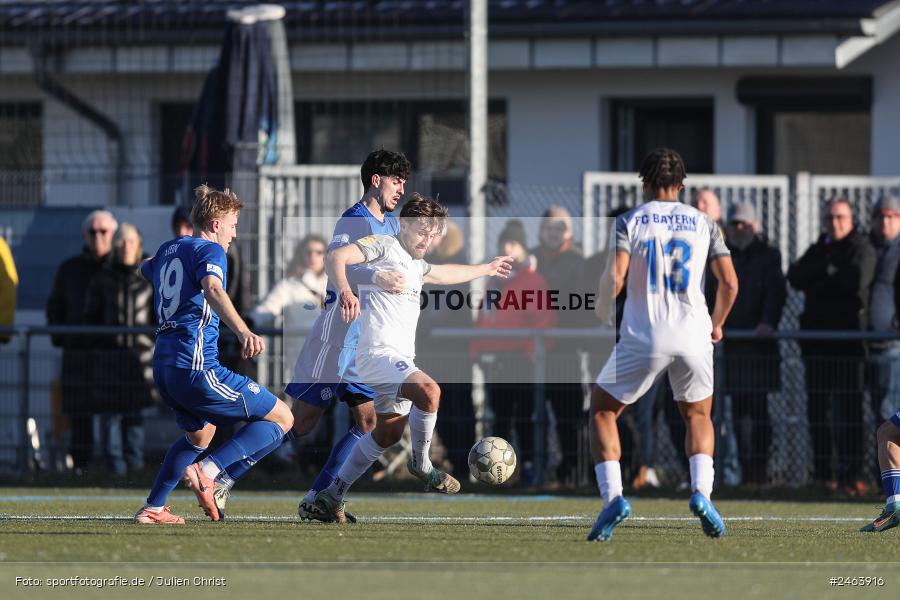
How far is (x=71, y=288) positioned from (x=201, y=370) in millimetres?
6172

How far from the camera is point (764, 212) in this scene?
55.2ft

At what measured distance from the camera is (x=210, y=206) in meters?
10.3

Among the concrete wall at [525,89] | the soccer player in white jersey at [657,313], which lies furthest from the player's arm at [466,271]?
the concrete wall at [525,89]

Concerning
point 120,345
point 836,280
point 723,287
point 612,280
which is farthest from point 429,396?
point 120,345

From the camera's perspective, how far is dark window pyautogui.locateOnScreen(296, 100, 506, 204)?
20344 millimetres

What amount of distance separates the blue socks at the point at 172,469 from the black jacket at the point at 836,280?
617cm

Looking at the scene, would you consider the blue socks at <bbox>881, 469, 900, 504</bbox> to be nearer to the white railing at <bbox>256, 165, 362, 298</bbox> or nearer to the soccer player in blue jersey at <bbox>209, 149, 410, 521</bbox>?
the soccer player in blue jersey at <bbox>209, 149, 410, 521</bbox>

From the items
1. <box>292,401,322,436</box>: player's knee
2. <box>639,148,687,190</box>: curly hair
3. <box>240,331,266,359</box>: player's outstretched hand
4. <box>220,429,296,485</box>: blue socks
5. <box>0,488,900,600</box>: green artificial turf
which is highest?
<box>639,148,687,190</box>: curly hair

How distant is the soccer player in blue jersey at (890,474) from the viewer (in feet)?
33.9

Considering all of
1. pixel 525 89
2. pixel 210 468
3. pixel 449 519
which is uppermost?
pixel 525 89

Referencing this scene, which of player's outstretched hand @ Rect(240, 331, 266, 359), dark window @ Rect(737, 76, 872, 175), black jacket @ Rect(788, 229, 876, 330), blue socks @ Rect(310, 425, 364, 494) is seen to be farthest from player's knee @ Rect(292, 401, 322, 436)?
dark window @ Rect(737, 76, 872, 175)

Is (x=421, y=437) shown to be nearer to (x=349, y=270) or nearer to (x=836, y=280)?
(x=349, y=270)

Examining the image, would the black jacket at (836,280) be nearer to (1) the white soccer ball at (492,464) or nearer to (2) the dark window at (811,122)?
(1) the white soccer ball at (492,464)

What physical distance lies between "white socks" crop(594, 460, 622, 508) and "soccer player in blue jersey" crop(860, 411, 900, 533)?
Answer: 1.67 meters
